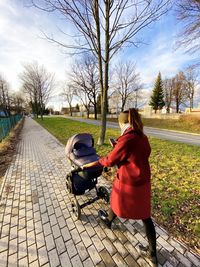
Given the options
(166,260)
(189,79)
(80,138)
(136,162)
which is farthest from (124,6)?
(189,79)

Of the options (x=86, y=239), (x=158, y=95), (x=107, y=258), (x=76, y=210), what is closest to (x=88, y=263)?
(x=107, y=258)

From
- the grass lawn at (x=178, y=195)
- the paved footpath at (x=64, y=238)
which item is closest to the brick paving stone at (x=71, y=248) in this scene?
the paved footpath at (x=64, y=238)

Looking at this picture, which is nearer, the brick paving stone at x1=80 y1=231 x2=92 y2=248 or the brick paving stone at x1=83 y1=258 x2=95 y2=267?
the brick paving stone at x1=83 y1=258 x2=95 y2=267

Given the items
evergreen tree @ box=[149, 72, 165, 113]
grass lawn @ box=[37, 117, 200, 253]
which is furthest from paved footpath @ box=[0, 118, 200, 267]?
evergreen tree @ box=[149, 72, 165, 113]

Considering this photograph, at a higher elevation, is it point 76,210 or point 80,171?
point 80,171

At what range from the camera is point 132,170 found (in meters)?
1.76

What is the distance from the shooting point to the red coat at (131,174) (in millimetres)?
1698

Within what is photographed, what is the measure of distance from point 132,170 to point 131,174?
0.18ft

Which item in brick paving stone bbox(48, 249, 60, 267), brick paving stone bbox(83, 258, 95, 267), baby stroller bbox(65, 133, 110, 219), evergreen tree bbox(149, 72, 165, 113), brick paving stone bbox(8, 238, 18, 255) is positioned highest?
evergreen tree bbox(149, 72, 165, 113)

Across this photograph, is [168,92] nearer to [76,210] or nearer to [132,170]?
[76,210]

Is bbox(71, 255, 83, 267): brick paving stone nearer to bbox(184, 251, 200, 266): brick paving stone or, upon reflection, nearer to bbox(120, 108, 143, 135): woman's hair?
bbox(184, 251, 200, 266): brick paving stone

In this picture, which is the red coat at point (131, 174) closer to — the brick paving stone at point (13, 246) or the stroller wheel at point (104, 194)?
the stroller wheel at point (104, 194)

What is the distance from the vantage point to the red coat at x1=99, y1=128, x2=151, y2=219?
66.8 inches

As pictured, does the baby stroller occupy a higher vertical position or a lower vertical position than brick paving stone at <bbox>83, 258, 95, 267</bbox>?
higher
